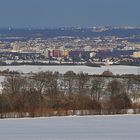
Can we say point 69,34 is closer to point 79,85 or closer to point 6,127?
point 79,85

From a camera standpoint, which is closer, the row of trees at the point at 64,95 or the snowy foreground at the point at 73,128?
the snowy foreground at the point at 73,128

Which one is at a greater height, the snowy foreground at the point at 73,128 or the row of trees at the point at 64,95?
the row of trees at the point at 64,95

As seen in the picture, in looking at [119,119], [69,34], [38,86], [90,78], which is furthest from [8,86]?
[69,34]

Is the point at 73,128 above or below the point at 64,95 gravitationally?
below

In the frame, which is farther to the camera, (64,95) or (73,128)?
(64,95)
